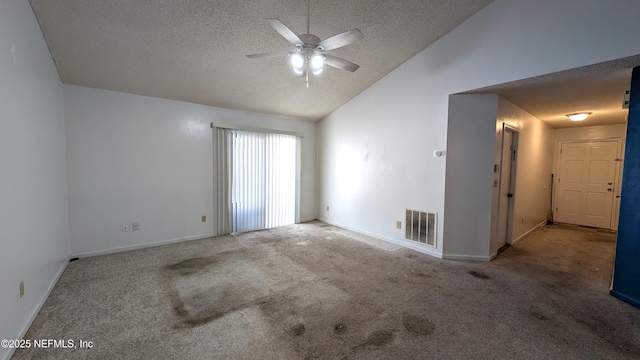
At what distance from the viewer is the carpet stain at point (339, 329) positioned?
78.2 inches

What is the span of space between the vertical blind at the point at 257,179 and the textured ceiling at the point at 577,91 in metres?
3.79

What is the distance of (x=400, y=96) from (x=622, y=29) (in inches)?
92.6

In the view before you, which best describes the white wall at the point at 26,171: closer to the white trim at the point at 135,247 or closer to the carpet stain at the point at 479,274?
the white trim at the point at 135,247

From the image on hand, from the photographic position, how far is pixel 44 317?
2.16m

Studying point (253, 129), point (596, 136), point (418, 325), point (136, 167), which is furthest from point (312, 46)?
point (596, 136)

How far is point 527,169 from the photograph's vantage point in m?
4.61

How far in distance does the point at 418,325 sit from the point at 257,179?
390cm

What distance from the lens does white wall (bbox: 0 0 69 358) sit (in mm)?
1775

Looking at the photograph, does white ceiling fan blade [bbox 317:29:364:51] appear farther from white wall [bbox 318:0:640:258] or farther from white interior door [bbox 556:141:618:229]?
white interior door [bbox 556:141:618:229]

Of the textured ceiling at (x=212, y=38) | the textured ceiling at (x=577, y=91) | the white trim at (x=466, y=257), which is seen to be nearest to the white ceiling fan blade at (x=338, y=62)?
the textured ceiling at (x=212, y=38)

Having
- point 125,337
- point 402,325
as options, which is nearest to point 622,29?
point 402,325

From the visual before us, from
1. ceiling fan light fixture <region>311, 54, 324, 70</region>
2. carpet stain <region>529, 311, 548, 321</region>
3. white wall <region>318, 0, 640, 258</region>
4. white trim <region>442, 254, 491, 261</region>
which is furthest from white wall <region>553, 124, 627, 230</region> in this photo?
ceiling fan light fixture <region>311, 54, 324, 70</region>

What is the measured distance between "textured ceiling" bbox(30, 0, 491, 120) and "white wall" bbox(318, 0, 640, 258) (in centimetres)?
36

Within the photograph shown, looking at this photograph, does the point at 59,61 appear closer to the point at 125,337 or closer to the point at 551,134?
the point at 125,337
